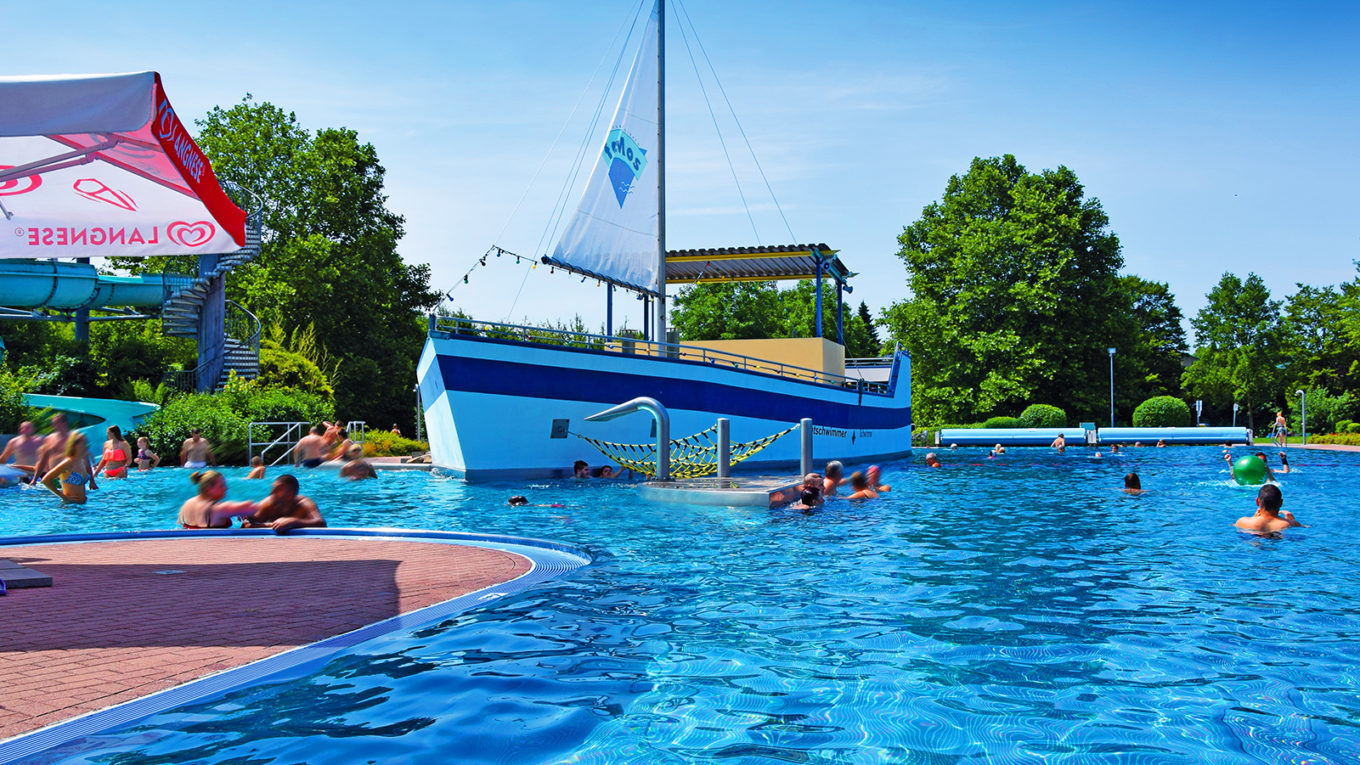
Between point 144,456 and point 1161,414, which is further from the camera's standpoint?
point 1161,414

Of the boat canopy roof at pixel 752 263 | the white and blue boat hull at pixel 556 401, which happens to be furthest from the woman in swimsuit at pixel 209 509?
the boat canopy roof at pixel 752 263

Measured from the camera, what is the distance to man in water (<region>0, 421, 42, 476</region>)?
18531 mm

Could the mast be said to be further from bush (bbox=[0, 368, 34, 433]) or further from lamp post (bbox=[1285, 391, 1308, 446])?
lamp post (bbox=[1285, 391, 1308, 446])

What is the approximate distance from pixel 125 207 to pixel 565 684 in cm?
630

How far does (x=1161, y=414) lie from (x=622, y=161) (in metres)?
36.5

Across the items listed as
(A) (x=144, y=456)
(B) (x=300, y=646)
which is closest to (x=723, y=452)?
(B) (x=300, y=646)

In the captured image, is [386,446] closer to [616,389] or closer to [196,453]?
[196,453]

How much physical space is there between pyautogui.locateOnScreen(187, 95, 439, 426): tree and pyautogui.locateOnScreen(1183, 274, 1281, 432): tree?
161 feet

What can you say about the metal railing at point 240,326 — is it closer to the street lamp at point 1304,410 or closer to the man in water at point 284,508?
the man in water at point 284,508

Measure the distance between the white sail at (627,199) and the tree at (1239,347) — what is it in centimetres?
4782

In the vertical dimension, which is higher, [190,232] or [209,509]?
[190,232]

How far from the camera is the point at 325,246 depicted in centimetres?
4406

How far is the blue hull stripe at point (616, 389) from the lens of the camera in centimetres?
1952

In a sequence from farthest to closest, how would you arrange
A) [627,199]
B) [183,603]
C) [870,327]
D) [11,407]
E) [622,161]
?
[870,327]
[11,407]
[627,199]
[622,161]
[183,603]
